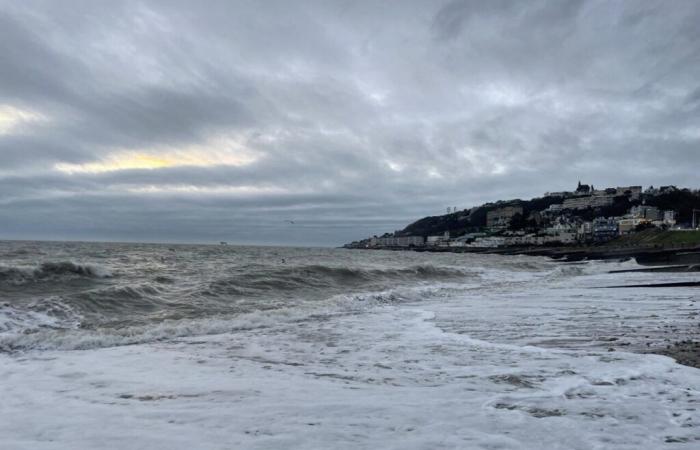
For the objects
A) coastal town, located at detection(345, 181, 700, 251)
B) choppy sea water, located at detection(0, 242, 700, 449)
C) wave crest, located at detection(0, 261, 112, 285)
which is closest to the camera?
choppy sea water, located at detection(0, 242, 700, 449)

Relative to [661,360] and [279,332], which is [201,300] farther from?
[661,360]

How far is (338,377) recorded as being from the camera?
5945 mm

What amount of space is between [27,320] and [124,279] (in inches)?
329

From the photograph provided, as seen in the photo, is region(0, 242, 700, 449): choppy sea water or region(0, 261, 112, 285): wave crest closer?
region(0, 242, 700, 449): choppy sea water

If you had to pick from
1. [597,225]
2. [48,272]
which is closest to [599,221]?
[597,225]

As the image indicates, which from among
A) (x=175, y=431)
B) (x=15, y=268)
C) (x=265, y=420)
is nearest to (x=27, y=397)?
(x=175, y=431)

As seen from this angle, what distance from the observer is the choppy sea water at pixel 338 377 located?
13.0 ft

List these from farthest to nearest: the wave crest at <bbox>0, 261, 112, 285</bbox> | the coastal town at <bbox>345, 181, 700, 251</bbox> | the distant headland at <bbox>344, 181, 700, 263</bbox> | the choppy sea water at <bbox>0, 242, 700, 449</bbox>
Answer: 1. the coastal town at <bbox>345, 181, 700, 251</bbox>
2. the distant headland at <bbox>344, 181, 700, 263</bbox>
3. the wave crest at <bbox>0, 261, 112, 285</bbox>
4. the choppy sea water at <bbox>0, 242, 700, 449</bbox>

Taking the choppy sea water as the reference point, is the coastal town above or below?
above

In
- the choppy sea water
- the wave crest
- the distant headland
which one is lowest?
the choppy sea water

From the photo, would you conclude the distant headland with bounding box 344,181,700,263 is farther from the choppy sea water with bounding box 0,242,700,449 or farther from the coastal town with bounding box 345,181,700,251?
the choppy sea water with bounding box 0,242,700,449

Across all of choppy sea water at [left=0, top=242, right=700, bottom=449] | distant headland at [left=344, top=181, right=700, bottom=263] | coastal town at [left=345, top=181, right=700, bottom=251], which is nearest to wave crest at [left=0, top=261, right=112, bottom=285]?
choppy sea water at [left=0, top=242, right=700, bottom=449]

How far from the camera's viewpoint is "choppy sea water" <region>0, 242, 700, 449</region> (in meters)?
3.96

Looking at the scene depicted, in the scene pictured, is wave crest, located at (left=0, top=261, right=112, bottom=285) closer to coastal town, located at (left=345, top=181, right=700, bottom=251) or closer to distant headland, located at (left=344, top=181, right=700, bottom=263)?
distant headland, located at (left=344, top=181, right=700, bottom=263)
